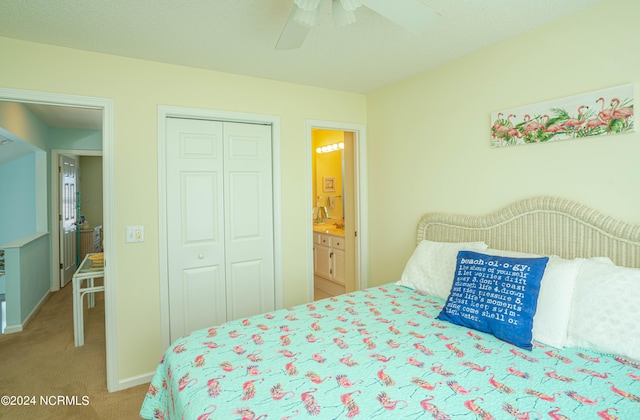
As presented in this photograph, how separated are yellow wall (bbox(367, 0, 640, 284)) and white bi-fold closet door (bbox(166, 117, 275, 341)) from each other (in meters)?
1.16

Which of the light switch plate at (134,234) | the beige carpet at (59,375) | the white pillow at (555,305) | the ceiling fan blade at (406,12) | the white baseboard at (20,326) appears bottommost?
the beige carpet at (59,375)

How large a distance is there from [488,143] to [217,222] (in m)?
2.19

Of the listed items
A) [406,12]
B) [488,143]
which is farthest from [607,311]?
[406,12]

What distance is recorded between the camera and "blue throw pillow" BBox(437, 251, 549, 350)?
1580 millimetres

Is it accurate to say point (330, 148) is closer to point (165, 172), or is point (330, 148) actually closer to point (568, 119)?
point (165, 172)

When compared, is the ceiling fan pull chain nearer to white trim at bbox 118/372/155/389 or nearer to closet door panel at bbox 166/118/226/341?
closet door panel at bbox 166/118/226/341

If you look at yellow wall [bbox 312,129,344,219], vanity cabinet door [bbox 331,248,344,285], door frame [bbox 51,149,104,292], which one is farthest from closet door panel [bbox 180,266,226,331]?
door frame [bbox 51,149,104,292]

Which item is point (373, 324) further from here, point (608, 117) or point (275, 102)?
point (275, 102)

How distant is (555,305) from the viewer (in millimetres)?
1610

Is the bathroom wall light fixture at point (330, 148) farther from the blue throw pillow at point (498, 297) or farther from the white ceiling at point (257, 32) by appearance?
the blue throw pillow at point (498, 297)

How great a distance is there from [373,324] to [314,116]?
209cm

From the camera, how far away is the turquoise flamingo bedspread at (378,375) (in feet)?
3.66

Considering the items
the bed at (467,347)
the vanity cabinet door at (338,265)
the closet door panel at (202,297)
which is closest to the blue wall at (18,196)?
the closet door panel at (202,297)

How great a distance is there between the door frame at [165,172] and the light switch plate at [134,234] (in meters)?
0.12
